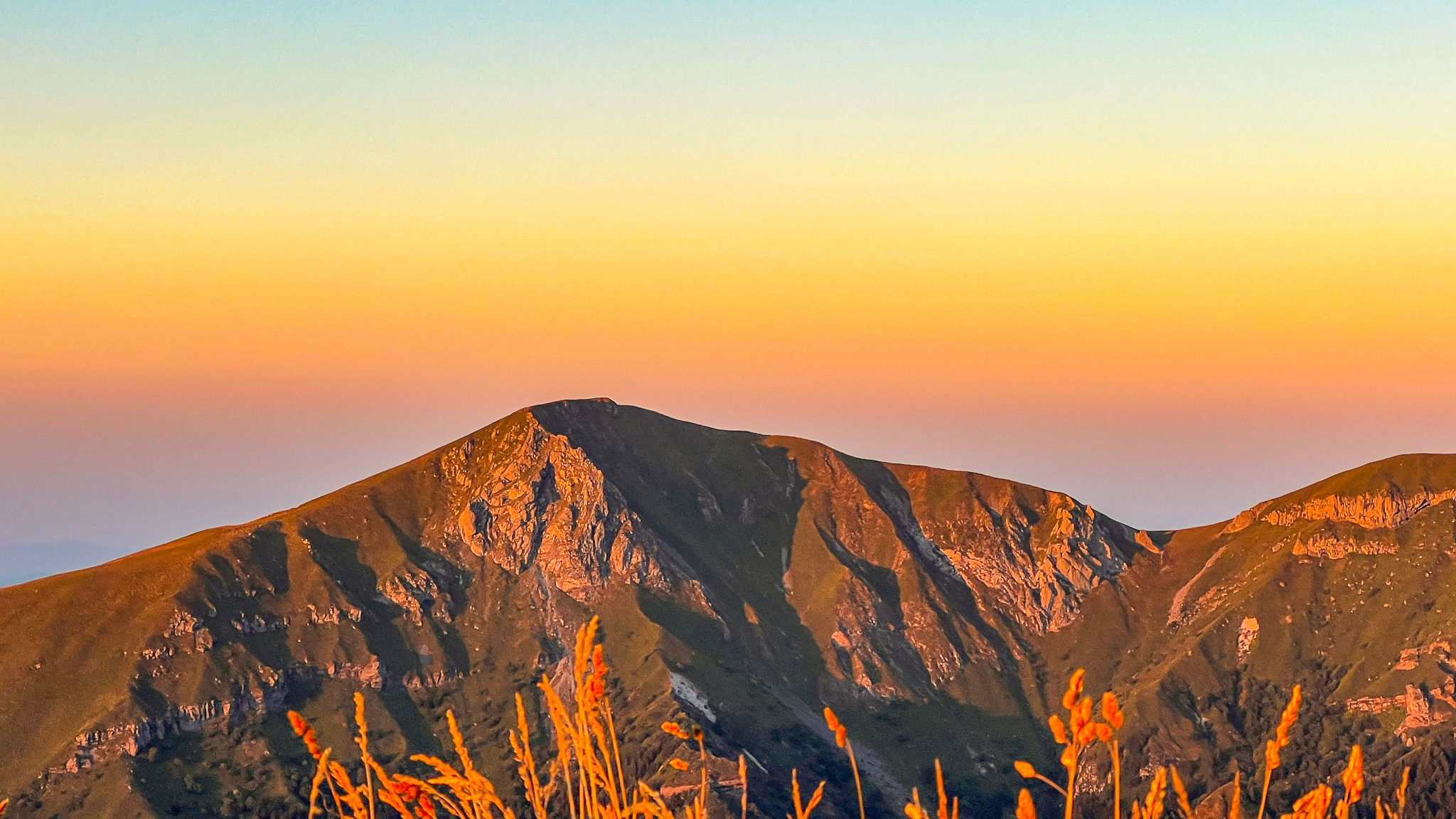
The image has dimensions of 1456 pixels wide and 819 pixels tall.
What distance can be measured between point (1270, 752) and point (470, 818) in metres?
4.20

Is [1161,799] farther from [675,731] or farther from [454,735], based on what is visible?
[454,735]

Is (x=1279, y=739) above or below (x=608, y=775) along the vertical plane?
below

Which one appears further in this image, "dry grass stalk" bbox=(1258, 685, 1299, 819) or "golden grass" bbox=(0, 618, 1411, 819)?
"golden grass" bbox=(0, 618, 1411, 819)

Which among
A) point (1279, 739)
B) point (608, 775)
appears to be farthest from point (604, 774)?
point (1279, 739)

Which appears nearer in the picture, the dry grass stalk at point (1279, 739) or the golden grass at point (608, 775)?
the dry grass stalk at point (1279, 739)

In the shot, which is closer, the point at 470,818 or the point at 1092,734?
the point at 1092,734

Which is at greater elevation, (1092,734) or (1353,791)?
(1092,734)

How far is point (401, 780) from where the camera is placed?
7.02m

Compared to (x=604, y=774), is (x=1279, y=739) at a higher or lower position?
lower

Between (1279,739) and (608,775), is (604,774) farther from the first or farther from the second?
(1279,739)

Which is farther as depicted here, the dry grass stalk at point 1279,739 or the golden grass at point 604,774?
the golden grass at point 604,774

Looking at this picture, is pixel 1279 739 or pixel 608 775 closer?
pixel 1279 739

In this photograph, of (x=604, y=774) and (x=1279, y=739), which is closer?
(x=1279, y=739)

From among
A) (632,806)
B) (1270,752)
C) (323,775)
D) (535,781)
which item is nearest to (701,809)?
(632,806)
